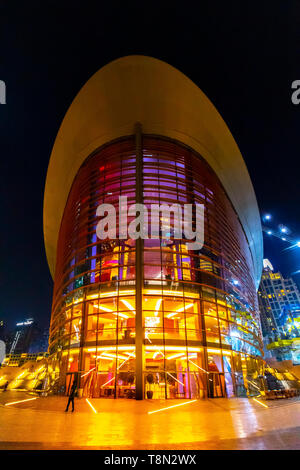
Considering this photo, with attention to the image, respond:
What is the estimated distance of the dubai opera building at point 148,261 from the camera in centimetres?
1862

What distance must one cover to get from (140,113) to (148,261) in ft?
50.1

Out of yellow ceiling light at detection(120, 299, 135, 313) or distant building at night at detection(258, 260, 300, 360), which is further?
distant building at night at detection(258, 260, 300, 360)

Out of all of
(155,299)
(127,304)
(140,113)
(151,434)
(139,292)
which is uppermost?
(140,113)

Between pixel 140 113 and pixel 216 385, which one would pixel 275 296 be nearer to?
pixel 216 385

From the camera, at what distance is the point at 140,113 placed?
1057 inches

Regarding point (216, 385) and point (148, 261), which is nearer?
point (216, 385)

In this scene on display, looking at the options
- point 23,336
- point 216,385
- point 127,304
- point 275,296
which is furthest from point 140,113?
point 23,336

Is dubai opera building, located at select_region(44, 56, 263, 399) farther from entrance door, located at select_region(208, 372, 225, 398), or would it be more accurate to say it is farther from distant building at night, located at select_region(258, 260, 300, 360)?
Result: distant building at night, located at select_region(258, 260, 300, 360)

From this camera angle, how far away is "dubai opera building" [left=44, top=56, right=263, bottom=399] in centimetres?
1862

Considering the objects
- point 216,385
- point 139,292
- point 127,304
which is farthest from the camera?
point 127,304

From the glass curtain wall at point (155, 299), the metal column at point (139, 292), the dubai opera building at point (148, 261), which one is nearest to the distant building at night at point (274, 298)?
the dubai opera building at point (148, 261)

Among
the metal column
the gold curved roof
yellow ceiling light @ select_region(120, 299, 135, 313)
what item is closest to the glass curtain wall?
yellow ceiling light @ select_region(120, 299, 135, 313)

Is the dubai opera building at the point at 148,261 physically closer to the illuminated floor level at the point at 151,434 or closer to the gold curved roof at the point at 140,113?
the gold curved roof at the point at 140,113

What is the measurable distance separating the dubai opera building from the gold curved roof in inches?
4.1
